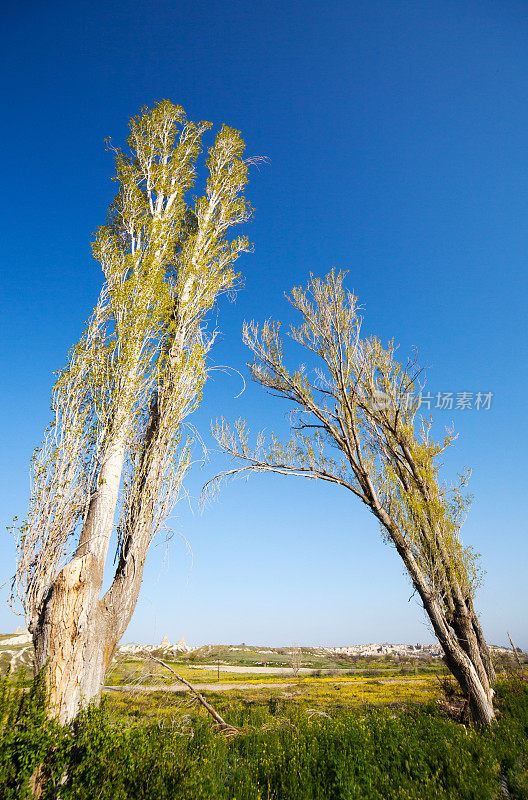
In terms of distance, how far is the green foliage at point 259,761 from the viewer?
4.12 meters

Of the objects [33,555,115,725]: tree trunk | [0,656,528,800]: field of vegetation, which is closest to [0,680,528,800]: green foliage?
[0,656,528,800]: field of vegetation

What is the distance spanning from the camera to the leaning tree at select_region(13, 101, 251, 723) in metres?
5.26

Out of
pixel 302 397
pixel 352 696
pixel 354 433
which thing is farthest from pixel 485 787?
pixel 352 696

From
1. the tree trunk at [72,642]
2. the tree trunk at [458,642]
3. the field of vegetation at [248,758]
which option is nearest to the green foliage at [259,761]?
the field of vegetation at [248,758]

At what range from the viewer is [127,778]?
4406 mm

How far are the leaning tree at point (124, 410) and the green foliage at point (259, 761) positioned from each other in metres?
0.53

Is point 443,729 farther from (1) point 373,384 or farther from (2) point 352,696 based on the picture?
(2) point 352,696

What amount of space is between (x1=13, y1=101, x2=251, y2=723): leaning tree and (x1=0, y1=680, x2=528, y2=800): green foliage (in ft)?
1.74

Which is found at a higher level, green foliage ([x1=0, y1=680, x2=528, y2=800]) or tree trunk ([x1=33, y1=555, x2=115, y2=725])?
tree trunk ([x1=33, y1=555, x2=115, y2=725])

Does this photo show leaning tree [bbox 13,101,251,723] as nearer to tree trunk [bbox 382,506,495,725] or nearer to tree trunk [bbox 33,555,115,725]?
tree trunk [bbox 33,555,115,725]

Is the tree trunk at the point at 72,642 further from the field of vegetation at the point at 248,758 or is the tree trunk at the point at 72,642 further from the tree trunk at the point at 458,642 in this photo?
the tree trunk at the point at 458,642

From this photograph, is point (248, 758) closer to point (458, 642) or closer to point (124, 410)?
point (458, 642)

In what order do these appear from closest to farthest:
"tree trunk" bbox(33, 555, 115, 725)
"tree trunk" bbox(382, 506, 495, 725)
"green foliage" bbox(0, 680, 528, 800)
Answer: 1. "green foliage" bbox(0, 680, 528, 800)
2. "tree trunk" bbox(33, 555, 115, 725)
3. "tree trunk" bbox(382, 506, 495, 725)

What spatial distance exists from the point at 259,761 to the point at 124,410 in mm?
6929
